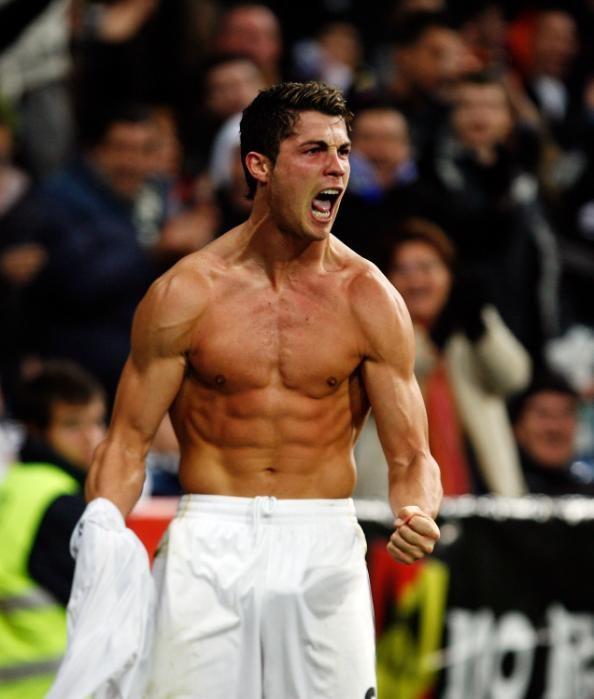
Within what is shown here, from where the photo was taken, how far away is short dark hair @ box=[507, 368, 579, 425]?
32.3 ft

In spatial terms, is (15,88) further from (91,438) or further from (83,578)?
(83,578)

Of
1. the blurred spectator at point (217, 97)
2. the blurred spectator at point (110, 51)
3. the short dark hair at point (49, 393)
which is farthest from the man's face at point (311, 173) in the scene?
the blurred spectator at point (110, 51)

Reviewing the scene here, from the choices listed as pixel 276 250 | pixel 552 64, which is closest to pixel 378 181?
pixel 552 64

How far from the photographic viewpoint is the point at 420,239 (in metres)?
8.62

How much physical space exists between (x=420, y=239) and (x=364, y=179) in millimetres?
1231

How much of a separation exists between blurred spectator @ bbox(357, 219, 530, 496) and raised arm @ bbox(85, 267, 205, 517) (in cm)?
298

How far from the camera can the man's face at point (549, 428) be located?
973cm

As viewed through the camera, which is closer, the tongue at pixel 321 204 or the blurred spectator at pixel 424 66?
the tongue at pixel 321 204

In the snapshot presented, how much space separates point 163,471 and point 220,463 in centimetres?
354

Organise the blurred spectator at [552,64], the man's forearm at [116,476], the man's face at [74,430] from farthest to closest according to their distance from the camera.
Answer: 1. the blurred spectator at [552,64]
2. the man's face at [74,430]
3. the man's forearm at [116,476]

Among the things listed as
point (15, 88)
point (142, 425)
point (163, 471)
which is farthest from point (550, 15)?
point (142, 425)

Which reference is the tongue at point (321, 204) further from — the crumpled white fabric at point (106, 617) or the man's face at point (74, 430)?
the man's face at point (74, 430)

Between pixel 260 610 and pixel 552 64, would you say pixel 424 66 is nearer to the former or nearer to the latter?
pixel 552 64

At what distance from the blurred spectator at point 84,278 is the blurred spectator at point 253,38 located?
7.15ft
